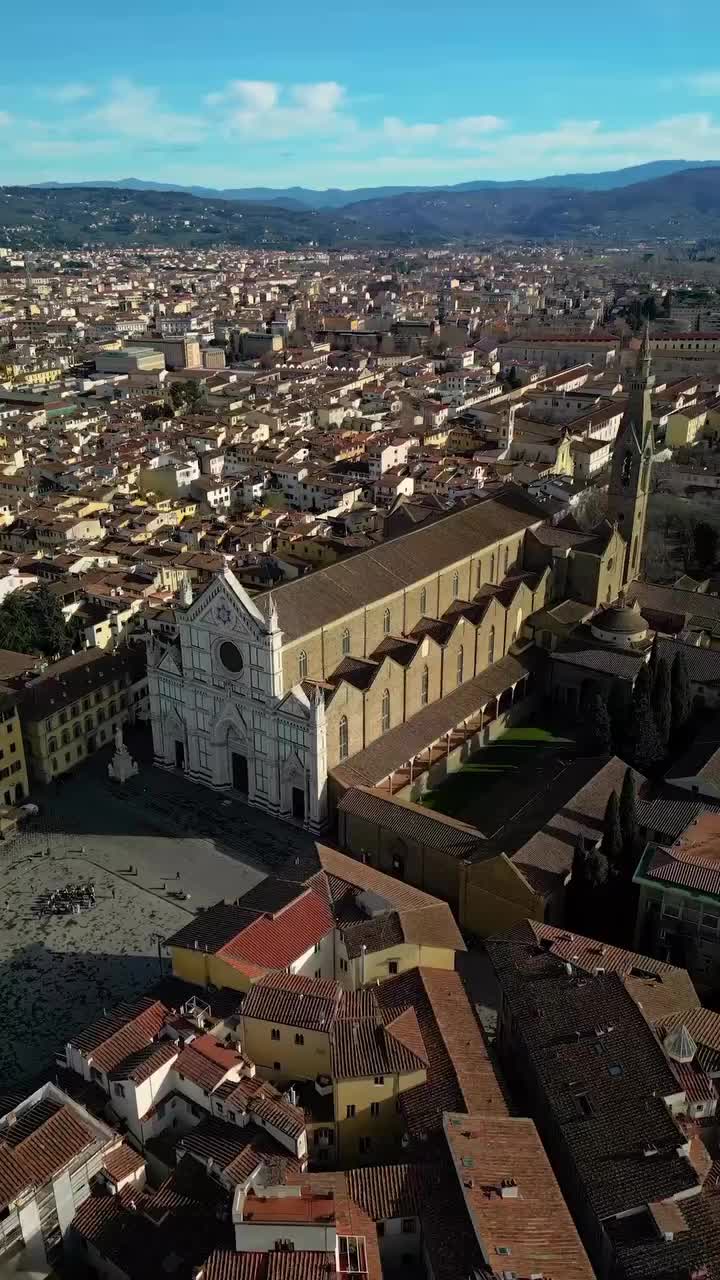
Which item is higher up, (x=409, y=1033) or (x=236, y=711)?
(x=236, y=711)

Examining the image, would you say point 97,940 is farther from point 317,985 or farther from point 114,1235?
point 114,1235

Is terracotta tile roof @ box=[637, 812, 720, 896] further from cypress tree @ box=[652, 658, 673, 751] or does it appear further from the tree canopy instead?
the tree canopy

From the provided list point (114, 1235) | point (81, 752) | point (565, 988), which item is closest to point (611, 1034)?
point (565, 988)

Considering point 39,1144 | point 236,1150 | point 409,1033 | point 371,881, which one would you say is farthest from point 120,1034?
point 371,881

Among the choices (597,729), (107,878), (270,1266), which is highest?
(270,1266)

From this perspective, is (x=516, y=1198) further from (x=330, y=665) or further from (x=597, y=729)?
(x=597, y=729)

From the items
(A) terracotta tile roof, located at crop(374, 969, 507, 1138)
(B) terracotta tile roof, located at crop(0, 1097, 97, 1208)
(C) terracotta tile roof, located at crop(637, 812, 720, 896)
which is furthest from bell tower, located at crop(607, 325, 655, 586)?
(B) terracotta tile roof, located at crop(0, 1097, 97, 1208)
